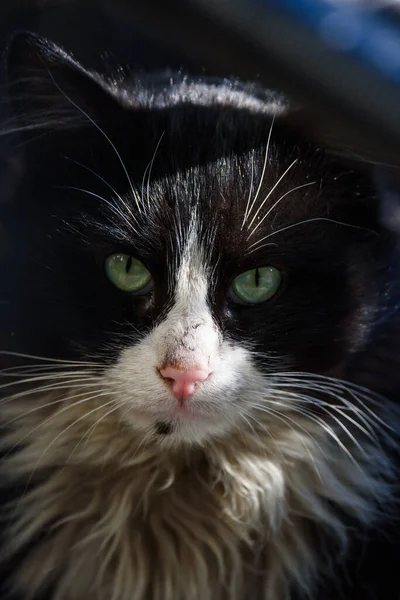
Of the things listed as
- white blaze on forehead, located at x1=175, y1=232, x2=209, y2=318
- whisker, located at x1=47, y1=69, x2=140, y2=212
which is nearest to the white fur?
white blaze on forehead, located at x1=175, y1=232, x2=209, y2=318

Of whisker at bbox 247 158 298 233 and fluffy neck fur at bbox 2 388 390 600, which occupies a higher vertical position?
whisker at bbox 247 158 298 233

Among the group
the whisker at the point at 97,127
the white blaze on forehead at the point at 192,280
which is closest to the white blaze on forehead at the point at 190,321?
Result: the white blaze on forehead at the point at 192,280

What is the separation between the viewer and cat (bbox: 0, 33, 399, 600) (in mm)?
938

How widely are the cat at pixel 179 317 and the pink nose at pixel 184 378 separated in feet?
0.19

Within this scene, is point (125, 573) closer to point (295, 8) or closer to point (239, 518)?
point (239, 518)

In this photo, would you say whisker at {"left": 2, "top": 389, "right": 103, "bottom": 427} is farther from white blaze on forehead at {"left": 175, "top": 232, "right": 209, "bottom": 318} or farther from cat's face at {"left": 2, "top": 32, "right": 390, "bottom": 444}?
white blaze on forehead at {"left": 175, "top": 232, "right": 209, "bottom": 318}

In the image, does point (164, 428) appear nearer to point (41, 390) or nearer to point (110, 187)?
point (41, 390)

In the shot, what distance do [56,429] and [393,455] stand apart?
45cm

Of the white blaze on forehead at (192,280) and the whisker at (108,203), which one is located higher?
the whisker at (108,203)

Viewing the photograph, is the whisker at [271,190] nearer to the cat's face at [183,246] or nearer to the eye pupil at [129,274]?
the cat's face at [183,246]

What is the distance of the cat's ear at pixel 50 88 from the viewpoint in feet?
3.09

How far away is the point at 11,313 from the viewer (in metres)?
1.04

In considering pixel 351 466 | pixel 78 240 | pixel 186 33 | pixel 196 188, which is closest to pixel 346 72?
pixel 186 33

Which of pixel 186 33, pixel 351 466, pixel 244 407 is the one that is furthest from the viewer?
pixel 351 466
